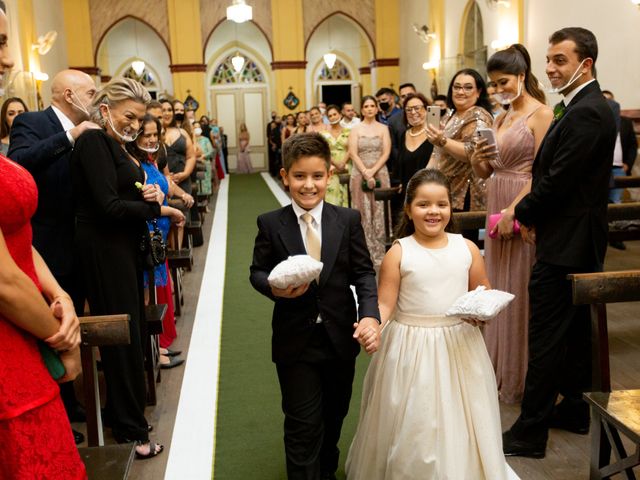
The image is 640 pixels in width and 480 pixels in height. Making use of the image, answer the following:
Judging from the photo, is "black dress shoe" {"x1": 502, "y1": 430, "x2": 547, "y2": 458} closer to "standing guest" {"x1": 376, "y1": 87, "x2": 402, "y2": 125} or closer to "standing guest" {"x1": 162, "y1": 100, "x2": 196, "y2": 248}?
"standing guest" {"x1": 162, "y1": 100, "x2": 196, "y2": 248}

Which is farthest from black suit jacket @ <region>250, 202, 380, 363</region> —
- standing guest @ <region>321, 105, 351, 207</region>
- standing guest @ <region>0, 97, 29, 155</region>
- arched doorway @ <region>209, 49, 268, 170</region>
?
arched doorway @ <region>209, 49, 268, 170</region>

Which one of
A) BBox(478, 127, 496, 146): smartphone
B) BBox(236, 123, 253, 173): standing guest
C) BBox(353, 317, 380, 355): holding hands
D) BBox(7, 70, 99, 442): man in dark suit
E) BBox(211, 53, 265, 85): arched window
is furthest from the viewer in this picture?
BBox(211, 53, 265, 85): arched window

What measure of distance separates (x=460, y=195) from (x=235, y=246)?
5423 mm

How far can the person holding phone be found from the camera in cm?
706

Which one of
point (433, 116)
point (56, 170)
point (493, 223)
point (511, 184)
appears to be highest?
point (433, 116)

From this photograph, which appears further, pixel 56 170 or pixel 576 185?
pixel 56 170

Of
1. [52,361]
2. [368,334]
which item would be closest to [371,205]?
[368,334]

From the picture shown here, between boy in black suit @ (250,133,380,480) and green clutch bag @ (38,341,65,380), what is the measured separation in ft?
3.29

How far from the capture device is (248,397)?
15.0 feet

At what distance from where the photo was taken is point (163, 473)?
3.62 meters

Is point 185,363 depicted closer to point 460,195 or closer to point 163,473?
point 163,473

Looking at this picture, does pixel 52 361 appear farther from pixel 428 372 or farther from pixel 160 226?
pixel 160 226

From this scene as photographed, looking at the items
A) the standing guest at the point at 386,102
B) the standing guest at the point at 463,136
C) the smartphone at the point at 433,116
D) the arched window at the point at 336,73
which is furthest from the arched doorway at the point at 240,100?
the smartphone at the point at 433,116

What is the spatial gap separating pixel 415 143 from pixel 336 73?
20.6 m
